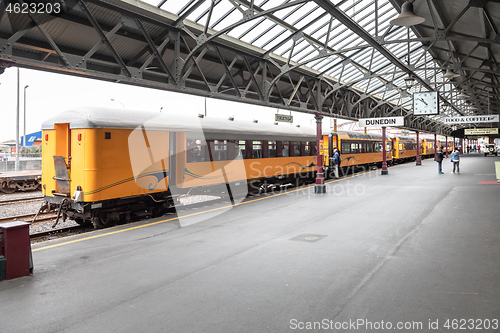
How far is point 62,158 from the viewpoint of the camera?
873 cm

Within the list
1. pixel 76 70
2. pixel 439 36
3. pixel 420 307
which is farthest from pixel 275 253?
pixel 439 36

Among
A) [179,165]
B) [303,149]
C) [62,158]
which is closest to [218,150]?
[179,165]

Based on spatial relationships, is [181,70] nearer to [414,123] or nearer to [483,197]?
[483,197]

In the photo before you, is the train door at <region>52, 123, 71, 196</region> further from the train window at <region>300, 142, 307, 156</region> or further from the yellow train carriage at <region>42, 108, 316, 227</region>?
the train window at <region>300, 142, 307, 156</region>

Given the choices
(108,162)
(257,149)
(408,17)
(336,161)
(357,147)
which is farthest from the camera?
(357,147)

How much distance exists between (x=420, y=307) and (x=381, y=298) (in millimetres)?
434

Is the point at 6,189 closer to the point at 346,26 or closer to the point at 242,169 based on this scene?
the point at 242,169

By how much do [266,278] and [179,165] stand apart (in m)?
6.46

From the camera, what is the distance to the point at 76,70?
8.46 metres

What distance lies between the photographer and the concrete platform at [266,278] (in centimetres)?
377

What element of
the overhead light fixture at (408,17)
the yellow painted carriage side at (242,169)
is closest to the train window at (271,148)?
the yellow painted carriage side at (242,169)

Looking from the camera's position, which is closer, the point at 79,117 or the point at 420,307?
the point at 420,307

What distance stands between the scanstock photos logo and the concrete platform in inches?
58.3

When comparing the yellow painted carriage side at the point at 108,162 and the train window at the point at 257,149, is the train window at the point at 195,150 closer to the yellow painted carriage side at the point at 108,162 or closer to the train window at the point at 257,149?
the yellow painted carriage side at the point at 108,162
